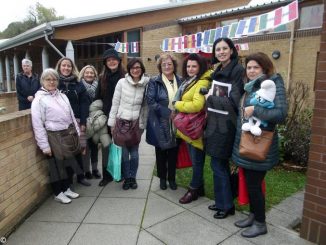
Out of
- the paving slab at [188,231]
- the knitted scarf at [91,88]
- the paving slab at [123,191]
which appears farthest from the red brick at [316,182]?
the knitted scarf at [91,88]

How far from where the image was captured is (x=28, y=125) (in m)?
3.54

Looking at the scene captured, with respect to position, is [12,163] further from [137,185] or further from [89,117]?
[137,185]

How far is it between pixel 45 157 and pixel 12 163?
0.80 metres

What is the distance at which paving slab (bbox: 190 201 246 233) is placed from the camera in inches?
126

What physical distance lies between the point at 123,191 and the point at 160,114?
1249mm

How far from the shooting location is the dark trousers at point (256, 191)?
2.91 m

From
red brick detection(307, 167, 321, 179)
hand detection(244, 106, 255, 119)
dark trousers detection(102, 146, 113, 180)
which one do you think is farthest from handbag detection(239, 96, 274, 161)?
dark trousers detection(102, 146, 113, 180)

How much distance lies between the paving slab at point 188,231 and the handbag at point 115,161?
1195 mm

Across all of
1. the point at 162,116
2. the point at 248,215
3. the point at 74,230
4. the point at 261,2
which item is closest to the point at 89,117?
the point at 162,116

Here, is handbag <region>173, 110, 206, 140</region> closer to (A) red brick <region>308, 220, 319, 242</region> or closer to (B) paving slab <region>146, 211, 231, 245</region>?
(B) paving slab <region>146, 211, 231, 245</region>

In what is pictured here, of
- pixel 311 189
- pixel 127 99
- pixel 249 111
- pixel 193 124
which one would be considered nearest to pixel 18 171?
pixel 127 99

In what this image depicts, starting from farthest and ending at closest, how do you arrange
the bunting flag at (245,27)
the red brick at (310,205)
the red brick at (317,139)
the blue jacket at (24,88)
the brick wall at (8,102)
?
the brick wall at (8,102) < the blue jacket at (24,88) < the bunting flag at (245,27) < the red brick at (310,205) < the red brick at (317,139)

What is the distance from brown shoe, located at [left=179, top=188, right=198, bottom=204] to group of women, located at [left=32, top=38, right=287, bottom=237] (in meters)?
0.01

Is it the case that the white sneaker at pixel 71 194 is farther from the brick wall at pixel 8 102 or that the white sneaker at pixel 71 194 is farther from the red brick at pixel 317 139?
the brick wall at pixel 8 102
